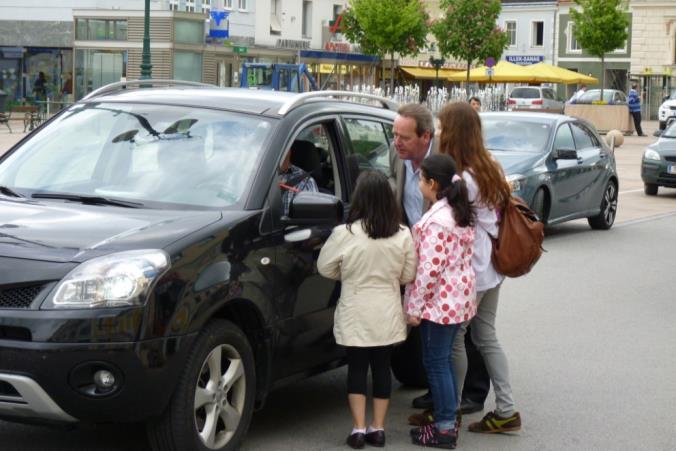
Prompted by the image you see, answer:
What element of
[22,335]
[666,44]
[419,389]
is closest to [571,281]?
[419,389]

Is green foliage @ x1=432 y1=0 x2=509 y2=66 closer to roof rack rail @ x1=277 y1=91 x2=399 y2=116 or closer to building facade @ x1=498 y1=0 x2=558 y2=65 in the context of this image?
building facade @ x1=498 y1=0 x2=558 y2=65

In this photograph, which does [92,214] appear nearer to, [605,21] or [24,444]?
[24,444]

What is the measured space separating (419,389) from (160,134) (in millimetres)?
2298

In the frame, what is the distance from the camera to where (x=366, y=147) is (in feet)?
23.5

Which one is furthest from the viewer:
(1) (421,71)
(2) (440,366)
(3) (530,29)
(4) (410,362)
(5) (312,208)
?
(3) (530,29)

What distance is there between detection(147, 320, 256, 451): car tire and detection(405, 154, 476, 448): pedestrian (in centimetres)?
89

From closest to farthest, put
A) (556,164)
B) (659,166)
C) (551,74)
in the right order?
(556,164) → (659,166) → (551,74)

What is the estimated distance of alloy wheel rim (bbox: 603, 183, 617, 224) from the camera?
17.8 m

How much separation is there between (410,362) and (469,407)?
59cm

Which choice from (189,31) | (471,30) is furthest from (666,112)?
(189,31)

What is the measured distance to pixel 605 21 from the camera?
194 ft

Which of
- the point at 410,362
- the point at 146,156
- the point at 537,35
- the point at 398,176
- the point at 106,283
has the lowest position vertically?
the point at 410,362

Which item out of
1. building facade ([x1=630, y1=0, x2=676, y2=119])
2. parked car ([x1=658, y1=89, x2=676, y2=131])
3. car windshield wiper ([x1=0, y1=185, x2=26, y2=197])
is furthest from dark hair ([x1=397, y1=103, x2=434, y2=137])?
building facade ([x1=630, y1=0, x2=676, y2=119])

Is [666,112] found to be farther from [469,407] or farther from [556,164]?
[469,407]
